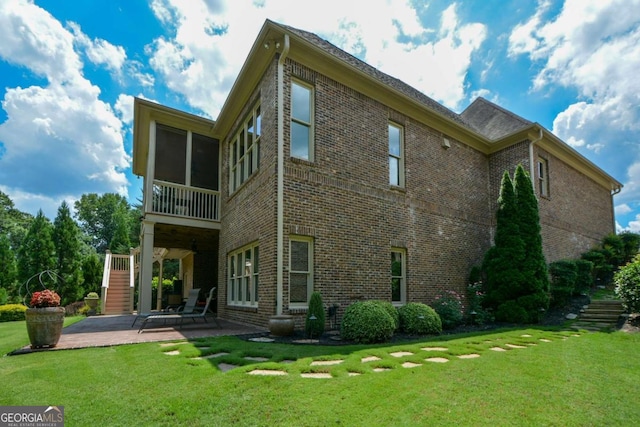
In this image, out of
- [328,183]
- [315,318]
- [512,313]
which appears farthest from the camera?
[512,313]

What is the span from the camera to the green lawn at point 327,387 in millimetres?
3121

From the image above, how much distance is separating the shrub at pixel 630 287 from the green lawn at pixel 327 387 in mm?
4232

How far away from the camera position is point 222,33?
457 inches

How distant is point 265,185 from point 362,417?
6084 millimetres

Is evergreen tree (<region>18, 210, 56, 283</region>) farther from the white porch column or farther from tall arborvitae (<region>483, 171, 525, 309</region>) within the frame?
tall arborvitae (<region>483, 171, 525, 309</region>)

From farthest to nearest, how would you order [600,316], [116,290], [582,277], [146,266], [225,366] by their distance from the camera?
[116,290], [582,277], [146,266], [600,316], [225,366]

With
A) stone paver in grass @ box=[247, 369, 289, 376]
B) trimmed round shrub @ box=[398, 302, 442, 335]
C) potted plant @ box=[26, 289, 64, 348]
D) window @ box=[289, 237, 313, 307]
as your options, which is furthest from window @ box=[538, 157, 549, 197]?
potted plant @ box=[26, 289, 64, 348]

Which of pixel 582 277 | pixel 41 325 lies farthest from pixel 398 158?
pixel 41 325

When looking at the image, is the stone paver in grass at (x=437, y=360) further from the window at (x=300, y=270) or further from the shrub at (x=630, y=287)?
the shrub at (x=630, y=287)

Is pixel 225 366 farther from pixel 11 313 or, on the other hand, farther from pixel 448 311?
→ pixel 11 313

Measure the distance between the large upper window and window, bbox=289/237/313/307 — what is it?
585 cm

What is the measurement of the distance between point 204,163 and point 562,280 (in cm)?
1297

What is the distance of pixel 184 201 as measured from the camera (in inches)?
467

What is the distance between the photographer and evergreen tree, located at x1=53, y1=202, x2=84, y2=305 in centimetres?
2019
